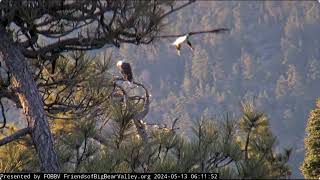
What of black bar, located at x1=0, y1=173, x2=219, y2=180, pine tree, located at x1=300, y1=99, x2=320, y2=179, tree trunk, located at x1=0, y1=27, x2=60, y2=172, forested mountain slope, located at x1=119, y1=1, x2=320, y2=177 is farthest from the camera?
forested mountain slope, located at x1=119, y1=1, x2=320, y2=177

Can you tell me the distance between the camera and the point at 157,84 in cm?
7419

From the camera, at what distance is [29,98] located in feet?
10.3

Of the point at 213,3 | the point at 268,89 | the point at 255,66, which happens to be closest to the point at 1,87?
the point at 268,89

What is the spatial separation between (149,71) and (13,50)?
2815 inches

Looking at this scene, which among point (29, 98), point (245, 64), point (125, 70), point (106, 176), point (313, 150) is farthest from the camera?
point (245, 64)

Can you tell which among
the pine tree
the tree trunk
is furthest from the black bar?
the pine tree

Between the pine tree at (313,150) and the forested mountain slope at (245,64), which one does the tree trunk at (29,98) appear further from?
the forested mountain slope at (245,64)

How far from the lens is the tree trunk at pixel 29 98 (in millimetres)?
3100

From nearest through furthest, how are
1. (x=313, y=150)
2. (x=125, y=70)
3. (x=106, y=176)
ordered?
(x=106, y=176) → (x=125, y=70) → (x=313, y=150)

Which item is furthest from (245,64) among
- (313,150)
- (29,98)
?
(29,98)

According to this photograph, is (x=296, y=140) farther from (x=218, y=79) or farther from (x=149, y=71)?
(x=149, y=71)

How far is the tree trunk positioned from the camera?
3.10m

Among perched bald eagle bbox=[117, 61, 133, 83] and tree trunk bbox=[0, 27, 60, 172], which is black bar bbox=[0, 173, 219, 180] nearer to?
tree trunk bbox=[0, 27, 60, 172]

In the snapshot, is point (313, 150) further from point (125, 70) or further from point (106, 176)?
point (106, 176)
